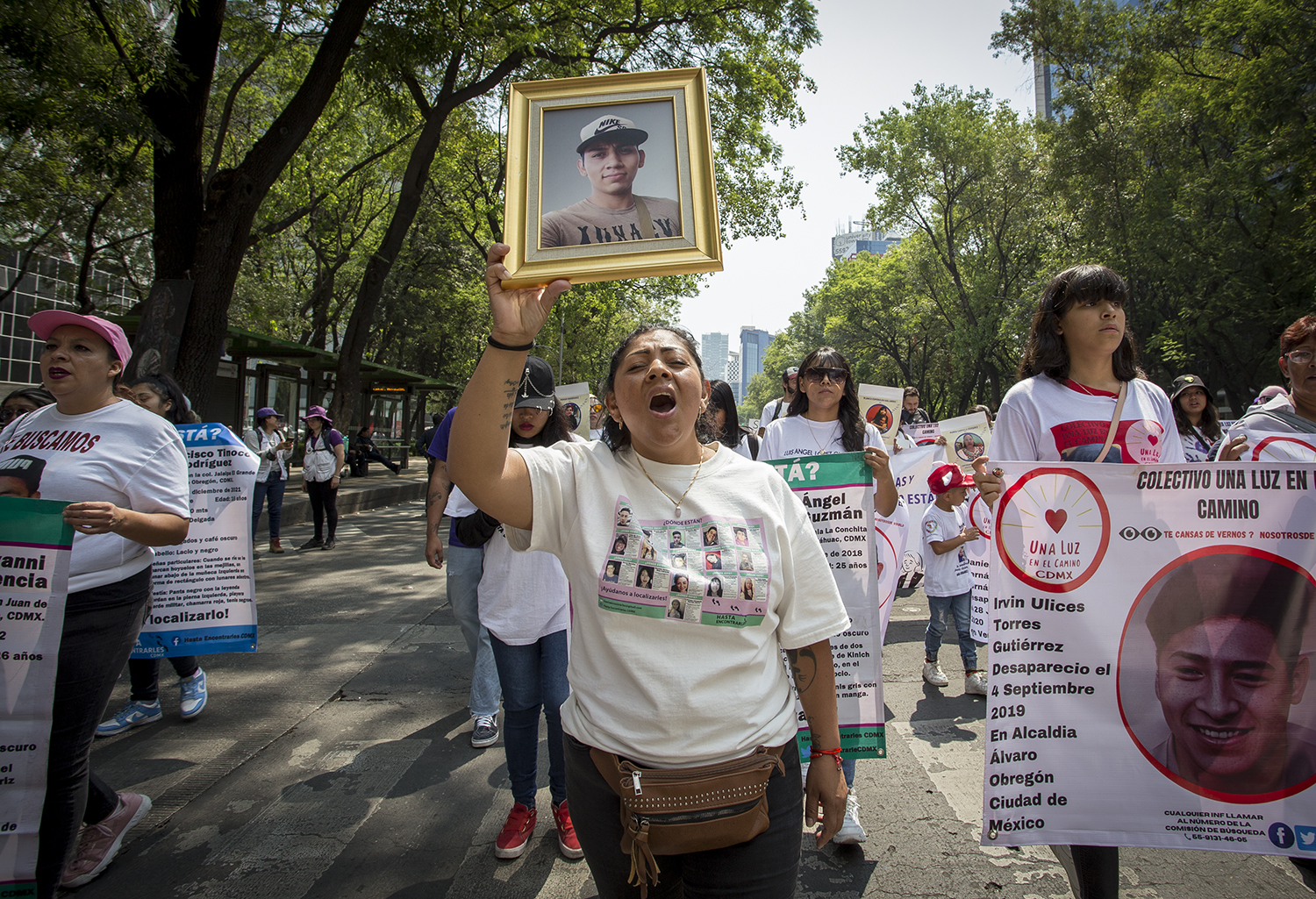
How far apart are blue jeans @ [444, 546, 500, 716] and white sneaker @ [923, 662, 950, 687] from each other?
9.30 feet

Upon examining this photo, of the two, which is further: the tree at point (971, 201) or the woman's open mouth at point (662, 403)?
the tree at point (971, 201)

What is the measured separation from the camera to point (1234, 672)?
92.5 inches

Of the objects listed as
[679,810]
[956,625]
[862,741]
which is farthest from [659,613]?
[956,625]

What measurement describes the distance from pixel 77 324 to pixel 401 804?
241cm

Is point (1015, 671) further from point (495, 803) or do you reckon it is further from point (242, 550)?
point (242, 550)

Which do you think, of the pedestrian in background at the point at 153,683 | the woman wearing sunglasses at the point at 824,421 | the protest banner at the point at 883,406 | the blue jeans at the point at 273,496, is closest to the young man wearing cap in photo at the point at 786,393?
the woman wearing sunglasses at the point at 824,421

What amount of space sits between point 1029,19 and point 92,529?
25921 mm

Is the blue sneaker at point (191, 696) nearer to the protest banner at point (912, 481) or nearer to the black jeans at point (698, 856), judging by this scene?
the black jeans at point (698, 856)

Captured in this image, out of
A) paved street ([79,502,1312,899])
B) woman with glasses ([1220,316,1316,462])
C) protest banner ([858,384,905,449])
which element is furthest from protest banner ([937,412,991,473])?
woman with glasses ([1220,316,1316,462])

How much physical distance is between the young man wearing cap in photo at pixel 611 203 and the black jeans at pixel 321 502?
1001 cm

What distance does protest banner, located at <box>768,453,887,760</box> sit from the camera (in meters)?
3.13

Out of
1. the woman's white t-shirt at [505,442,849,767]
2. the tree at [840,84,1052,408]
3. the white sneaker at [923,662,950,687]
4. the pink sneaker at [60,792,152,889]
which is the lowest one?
the white sneaker at [923,662,950,687]

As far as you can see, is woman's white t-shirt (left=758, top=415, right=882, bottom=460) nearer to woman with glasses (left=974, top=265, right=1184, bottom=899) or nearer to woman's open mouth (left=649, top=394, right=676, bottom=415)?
woman with glasses (left=974, top=265, right=1184, bottom=899)

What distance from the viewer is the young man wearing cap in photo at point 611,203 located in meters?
1.86
